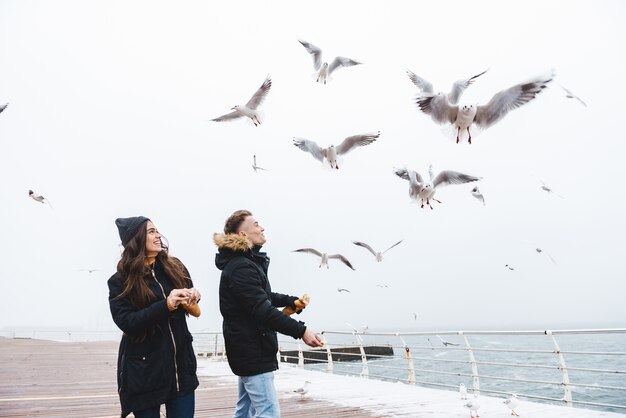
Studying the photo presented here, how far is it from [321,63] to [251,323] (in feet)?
25.8

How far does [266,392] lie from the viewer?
8.52 feet

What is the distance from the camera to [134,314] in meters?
2.25

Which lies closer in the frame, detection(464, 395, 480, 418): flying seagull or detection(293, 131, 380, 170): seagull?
detection(464, 395, 480, 418): flying seagull

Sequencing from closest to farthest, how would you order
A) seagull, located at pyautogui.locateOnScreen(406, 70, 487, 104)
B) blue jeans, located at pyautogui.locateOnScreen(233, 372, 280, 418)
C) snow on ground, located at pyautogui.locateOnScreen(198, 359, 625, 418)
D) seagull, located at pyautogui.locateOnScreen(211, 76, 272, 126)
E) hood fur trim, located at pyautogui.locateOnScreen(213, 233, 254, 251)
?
blue jeans, located at pyautogui.locateOnScreen(233, 372, 280, 418) → hood fur trim, located at pyautogui.locateOnScreen(213, 233, 254, 251) → snow on ground, located at pyautogui.locateOnScreen(198, 359, 625, 418) → seagull, located at pyautogui.locateOnScreen(406, 70, 487, 104) → seagull, located at pyautogui.locateOnScreen(211, 76, 272, 126)

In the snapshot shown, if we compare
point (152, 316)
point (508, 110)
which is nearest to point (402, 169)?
point (508, 110)

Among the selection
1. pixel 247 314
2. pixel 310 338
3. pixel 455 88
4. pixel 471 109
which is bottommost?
pixel 310 338

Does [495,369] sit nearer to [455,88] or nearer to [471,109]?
[455,88]

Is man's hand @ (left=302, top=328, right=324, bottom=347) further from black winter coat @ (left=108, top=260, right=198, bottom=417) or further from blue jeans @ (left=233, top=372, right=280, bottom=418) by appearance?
black winter coat @ (left=108, top=260, right=198, bottom=417)

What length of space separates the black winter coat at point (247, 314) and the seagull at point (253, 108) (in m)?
6.75

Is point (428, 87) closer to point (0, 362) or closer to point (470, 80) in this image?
point (470, 80)

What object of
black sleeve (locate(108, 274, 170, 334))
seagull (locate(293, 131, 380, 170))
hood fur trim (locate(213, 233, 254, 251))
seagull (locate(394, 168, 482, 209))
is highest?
seagull (locate(293, 131, 380, 170))

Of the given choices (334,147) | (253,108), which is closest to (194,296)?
(334,147)

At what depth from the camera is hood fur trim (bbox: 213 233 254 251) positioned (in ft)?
8.86

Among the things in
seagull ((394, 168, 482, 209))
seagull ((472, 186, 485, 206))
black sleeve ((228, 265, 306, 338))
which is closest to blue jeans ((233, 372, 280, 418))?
black sleeve ((228, 265, 306, 338))
